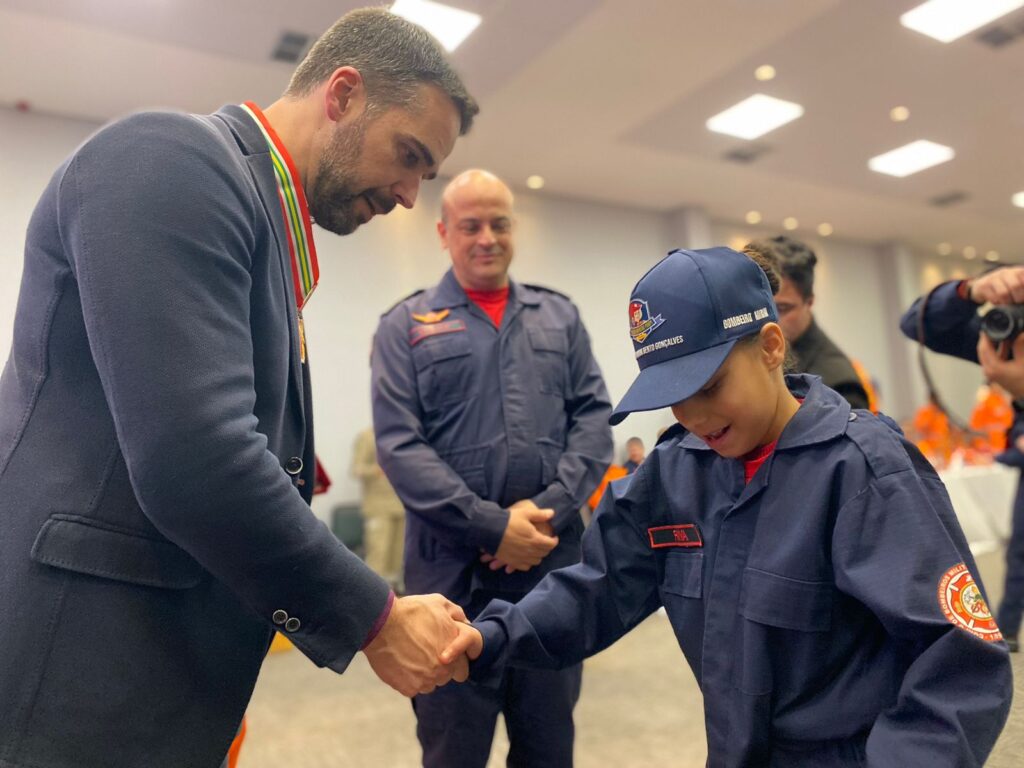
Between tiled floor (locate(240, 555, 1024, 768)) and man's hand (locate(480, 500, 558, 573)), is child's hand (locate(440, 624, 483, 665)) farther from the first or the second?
tiled floor (locate(240, 555, 1024, 768))

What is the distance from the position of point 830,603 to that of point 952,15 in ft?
17.0

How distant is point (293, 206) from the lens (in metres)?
1.13

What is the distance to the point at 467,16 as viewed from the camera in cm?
446

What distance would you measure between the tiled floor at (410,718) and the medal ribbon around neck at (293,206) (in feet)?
6.45

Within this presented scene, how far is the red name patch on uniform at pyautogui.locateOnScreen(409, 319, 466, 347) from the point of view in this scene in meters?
1.89

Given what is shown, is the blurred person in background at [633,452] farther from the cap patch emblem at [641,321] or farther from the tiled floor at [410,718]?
the tiled floor at [410,718]

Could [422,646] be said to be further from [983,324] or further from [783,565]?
[983,324]

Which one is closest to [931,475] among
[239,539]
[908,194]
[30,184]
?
[239,539]

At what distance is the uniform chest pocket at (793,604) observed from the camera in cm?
95

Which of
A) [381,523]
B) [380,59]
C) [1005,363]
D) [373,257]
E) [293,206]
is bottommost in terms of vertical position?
[381,523]

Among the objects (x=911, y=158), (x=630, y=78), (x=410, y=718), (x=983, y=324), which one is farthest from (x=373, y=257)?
(x=983, y=324)

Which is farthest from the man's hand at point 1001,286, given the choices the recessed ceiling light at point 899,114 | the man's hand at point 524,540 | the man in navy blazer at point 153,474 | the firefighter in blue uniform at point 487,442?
the recessed ceiling light at point 899,114

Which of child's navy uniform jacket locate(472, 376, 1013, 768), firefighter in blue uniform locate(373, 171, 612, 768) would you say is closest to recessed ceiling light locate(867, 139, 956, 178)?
firefighter in blue uniform locate(373, 171, 612, 768)

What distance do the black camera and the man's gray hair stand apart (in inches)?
39.8
